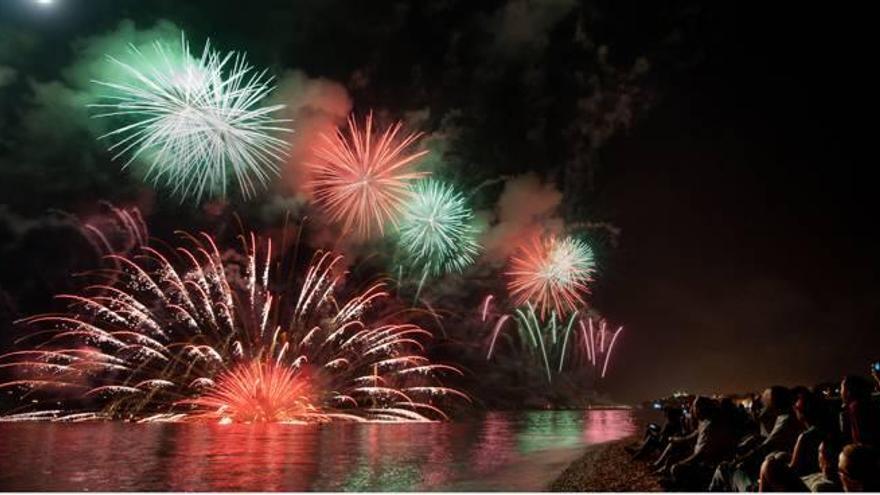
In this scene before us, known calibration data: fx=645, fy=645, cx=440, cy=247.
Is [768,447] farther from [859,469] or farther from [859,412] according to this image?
[859,469]

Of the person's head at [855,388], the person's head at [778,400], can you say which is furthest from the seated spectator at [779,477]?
the person's head at [778,400]

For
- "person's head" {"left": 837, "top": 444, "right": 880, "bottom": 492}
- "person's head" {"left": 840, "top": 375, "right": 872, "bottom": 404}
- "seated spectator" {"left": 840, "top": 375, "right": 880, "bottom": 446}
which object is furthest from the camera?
"person's head" {"left": 840, "top": 375, "right": 872, "bottom": 404}

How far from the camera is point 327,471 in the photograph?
25.8 meters

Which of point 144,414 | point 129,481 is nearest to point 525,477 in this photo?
point 129,481

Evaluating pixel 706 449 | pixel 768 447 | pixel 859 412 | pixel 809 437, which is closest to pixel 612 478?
pixel 706 449

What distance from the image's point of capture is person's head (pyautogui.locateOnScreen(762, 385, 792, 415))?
11555 millimetres

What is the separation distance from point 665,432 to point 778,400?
1077cm

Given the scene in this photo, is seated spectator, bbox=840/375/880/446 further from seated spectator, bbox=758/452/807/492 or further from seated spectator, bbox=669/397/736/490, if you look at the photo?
seated spectator, bbox=669/397/736/490

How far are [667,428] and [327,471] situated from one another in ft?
43.1

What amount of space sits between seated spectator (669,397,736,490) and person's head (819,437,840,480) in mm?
3852

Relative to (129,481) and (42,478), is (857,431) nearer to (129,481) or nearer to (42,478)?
(129,481)

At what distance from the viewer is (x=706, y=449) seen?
13289 mm

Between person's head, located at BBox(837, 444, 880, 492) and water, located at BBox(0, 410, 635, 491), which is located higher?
person's head, located at BBox(837, 444, 880, 492)

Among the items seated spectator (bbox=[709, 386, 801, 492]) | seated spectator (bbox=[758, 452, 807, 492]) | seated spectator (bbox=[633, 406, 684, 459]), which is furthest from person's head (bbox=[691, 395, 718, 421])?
seated spectator (bbox=[633, 406, 684, 459])
